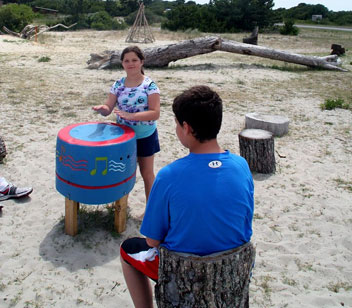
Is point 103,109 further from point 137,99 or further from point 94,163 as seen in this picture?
point 94,163

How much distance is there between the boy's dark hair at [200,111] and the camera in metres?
1.61

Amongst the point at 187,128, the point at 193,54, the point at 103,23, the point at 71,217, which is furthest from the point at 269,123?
the point at 103,23

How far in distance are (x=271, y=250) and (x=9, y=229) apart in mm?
2274

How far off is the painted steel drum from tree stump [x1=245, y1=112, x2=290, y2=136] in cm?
313

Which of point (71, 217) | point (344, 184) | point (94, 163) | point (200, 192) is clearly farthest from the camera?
point (344, 184)

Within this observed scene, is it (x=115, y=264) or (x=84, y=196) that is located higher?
(x=84, y=196)

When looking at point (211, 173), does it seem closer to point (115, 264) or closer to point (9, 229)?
point (115, 264)

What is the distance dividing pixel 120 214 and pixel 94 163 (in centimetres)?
64

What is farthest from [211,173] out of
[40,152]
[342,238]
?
[40,152]

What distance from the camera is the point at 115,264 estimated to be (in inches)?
113

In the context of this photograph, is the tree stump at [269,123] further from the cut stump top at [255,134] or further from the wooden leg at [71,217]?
the wooden leg at [71,217]

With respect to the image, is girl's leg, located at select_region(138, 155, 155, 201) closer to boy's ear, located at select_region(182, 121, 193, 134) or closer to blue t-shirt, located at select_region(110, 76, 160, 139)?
blue t-shirt, located at select_region(110, 76, 160, 139)

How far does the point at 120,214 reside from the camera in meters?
3.18

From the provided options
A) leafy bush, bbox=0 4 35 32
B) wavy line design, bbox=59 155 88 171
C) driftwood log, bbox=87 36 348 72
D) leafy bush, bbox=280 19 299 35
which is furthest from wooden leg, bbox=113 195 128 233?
leafy bush, bbox=280 19 299 35
